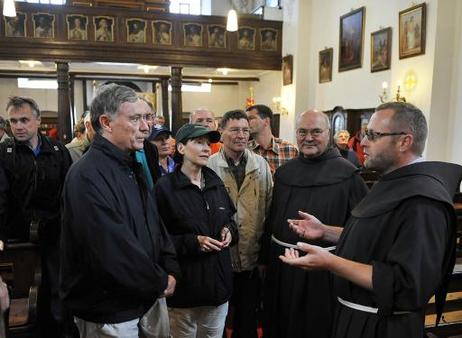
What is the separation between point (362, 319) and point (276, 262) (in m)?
1.07

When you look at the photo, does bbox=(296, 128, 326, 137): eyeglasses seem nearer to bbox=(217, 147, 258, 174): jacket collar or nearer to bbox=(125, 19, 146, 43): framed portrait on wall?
bbox=(217, 147, 258, 174): jacket collar

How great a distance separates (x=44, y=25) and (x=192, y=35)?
4.32 metres

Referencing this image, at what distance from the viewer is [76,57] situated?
455 inches

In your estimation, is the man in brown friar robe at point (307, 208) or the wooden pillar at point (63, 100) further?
the wooden pillar at point (63, 100)

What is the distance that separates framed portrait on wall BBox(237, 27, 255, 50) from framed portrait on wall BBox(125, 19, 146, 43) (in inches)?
120

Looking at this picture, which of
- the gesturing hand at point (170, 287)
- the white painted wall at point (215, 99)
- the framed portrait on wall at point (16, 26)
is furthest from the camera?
the white painted wall at point (215, 99)

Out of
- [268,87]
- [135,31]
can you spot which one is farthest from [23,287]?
[268,87]

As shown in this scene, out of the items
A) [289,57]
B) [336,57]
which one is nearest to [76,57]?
[289,57]

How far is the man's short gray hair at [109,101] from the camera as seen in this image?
6.09ft

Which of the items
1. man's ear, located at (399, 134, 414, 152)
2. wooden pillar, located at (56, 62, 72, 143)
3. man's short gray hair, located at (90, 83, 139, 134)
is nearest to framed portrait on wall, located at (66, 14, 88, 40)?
wooden pillar, located at (56, 62, 72, 143)

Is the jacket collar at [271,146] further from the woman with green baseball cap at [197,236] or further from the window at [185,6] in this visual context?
the window at [185,6]

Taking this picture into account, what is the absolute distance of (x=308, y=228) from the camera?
2.29 m

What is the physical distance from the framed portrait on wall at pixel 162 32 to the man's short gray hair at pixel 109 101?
11008 mm

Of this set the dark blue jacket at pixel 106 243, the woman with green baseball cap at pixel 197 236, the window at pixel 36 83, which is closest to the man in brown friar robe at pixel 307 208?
the woman with green baseball cap at pixel 197 236
